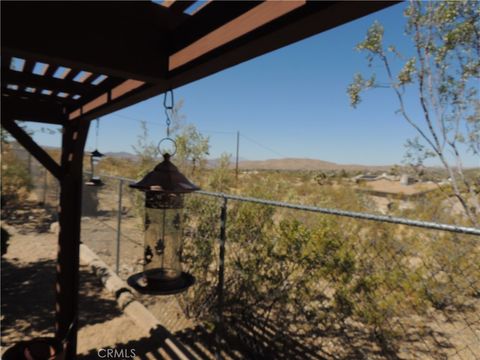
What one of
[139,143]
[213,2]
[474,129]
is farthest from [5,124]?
[474,129]

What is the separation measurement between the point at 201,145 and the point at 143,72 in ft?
15.8

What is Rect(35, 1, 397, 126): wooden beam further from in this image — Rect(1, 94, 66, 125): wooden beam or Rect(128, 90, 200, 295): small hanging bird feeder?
Rect(1, 94, 66, 125): wooden beam

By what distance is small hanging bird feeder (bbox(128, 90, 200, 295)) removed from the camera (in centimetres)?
159

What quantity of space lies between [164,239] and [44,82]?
5.24 feet

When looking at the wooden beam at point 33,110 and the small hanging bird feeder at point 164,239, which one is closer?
the small hanging bird feeder at point 164,239

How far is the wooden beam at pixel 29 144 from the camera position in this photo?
241 cm

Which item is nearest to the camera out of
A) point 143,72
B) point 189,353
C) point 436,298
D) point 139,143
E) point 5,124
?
point 143,72

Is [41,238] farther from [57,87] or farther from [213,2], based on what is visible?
[213,2]

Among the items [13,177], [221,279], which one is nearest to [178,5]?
[221,279]

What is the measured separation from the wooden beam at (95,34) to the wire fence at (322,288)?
4.44ft

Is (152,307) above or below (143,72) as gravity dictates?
below

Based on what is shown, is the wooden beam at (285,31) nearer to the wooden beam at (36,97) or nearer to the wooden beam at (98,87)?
the wooden beam at (98,87)

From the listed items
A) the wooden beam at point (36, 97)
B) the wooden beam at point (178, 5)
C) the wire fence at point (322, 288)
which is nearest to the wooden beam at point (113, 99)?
the wooden beam at point (36, 97)

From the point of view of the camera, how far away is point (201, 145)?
6.18m
